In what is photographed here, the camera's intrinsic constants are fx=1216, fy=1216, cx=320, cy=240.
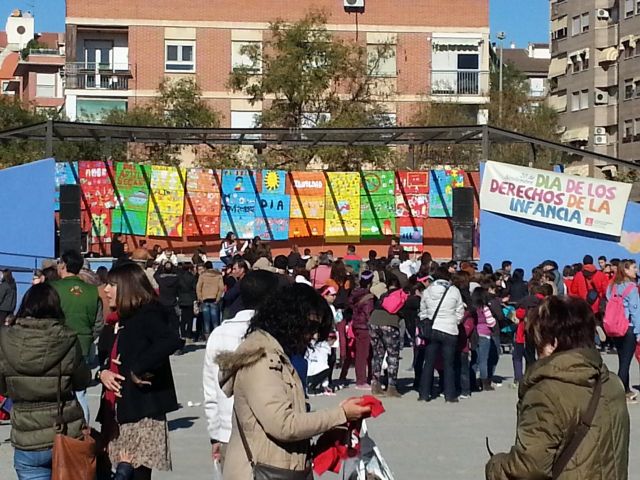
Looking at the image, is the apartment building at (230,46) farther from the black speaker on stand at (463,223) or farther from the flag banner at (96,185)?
the black speaker on stand at (463,223)

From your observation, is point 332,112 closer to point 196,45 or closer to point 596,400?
point 196,45

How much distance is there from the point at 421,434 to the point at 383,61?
4385 centimetres

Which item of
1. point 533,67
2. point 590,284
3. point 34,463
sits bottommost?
point 590,284

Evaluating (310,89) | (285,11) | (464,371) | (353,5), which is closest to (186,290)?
(464,371)

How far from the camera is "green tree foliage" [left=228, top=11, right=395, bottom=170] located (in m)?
42.2

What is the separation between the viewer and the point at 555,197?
28.4 meters

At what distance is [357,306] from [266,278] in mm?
9691

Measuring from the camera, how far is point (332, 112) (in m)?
44.2

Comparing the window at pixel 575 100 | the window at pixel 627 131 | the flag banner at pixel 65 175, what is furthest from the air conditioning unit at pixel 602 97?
the flag banner at pixel 65 175

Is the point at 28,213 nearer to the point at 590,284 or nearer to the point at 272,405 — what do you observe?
the point at 590,284

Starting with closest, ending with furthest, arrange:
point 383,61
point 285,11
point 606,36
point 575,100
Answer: point 383,61, point 285,11, point 606,36, point 575,100

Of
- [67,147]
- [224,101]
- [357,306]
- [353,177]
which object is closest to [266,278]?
[357,306]

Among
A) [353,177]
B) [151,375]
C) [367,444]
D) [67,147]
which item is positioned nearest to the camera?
[367,444]

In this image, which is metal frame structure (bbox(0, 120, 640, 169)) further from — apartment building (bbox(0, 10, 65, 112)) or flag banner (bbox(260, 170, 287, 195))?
apartment building (bbox(0, 10, 65, 112))
